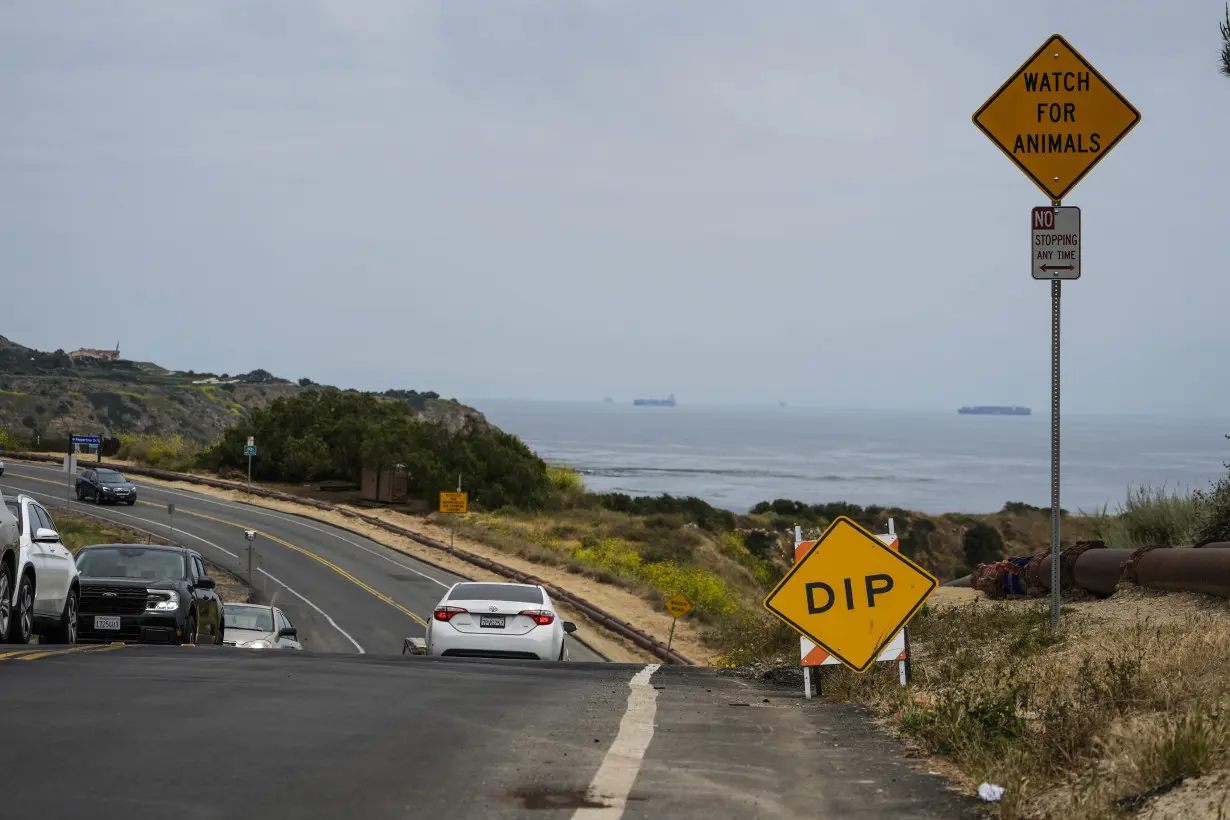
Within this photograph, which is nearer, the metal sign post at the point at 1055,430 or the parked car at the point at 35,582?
the metal sign post at the point at 1055,430

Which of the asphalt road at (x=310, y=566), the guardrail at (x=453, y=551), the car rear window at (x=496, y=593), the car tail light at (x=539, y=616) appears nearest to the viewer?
the car tail light at (x=539, y=616)

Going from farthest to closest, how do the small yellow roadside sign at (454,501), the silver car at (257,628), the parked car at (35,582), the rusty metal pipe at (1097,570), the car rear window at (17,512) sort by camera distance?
1. the small yellow roadside sign at (454,501)
2. the silver car at (257,628)
3. the rusty metal pipe at (1097,570)
4. the car rear window at (17,512)
5. the parked car at (35,582)

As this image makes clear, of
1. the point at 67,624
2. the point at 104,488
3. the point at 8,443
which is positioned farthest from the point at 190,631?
the point at 8,443

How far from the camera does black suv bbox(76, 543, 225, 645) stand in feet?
55.7

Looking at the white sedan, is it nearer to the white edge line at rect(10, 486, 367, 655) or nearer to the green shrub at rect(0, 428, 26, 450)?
the white edge line at rect(10, 486, 367, 655)

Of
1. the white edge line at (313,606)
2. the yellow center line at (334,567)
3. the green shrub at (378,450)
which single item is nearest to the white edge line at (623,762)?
the white edge line at (313,606)

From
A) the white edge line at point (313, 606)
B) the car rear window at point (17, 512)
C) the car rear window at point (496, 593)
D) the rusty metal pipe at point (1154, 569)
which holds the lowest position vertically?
the white edge line at point (313, 606)

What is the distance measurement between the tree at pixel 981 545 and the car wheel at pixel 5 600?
6591 cm

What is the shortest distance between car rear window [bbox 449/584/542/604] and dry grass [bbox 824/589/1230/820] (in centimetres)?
642

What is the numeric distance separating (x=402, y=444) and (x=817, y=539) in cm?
6340

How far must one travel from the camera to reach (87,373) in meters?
180

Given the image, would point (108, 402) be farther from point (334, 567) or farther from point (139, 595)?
point (139, 595)

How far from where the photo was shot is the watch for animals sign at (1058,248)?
11.1 metres

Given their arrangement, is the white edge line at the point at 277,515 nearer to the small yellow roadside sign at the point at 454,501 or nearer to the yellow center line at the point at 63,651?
the small yellow roadside sign at the point at 454,501
